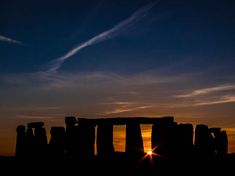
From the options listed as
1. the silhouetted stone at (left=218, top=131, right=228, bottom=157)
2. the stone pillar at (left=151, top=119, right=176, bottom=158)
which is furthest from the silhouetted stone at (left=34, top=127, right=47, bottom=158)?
the silhouetted stone at (left=218, top=131, right=228, bottom=157)

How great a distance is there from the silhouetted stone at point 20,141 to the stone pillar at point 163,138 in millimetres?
7431

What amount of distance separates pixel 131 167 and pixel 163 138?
6.27 feet

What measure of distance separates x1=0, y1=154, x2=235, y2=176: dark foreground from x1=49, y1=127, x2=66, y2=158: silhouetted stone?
1.53 feet

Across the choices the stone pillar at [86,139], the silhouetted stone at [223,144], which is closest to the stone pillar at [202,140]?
the silhouetted stone at [223,144]

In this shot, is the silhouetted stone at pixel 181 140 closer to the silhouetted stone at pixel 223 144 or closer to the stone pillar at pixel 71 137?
the stone pillar at pixel 71 137

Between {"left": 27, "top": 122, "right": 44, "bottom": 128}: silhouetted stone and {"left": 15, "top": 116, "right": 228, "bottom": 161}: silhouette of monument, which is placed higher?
{"left": 27, "top": 122, "right": 44, "bottom": 128}: silhouetted stone

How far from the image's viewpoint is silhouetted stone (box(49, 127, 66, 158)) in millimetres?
23047

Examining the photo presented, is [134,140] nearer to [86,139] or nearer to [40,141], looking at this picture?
[86,139]

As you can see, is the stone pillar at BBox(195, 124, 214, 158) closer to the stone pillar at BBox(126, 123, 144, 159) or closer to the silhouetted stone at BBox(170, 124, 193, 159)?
the silhouetted stone at BBox(170, 124, 193, 159)

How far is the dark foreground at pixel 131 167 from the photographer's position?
2078 cm

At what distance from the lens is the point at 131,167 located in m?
21.2

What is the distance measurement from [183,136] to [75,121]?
17.1 feet

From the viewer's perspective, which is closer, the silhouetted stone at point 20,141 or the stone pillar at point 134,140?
the stone pillar at point 134,140

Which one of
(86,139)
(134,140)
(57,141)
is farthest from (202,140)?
(57,141)
